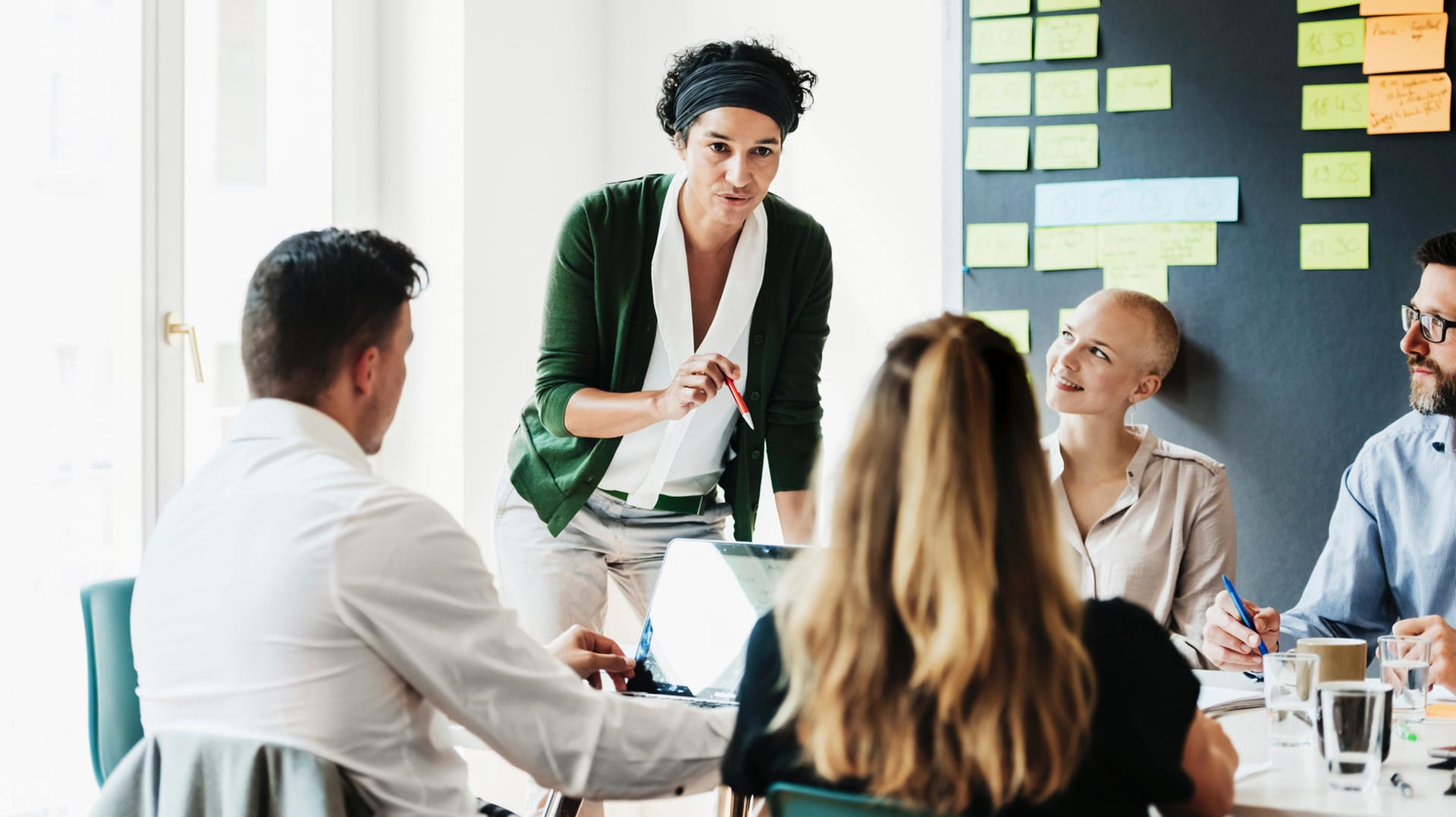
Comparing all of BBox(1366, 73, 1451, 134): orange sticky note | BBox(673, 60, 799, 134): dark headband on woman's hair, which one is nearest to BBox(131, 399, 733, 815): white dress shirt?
BBox(673, 60, 799, 134): dark headband on woman's hair

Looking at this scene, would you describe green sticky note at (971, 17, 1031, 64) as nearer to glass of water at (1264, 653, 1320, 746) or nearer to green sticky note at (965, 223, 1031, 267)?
green sticky note at (965, 223, 1031, 267)

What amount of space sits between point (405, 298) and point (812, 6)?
234cm

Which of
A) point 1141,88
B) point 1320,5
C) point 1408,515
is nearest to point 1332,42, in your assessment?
point 1320,5

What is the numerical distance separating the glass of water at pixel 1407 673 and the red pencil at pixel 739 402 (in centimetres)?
95

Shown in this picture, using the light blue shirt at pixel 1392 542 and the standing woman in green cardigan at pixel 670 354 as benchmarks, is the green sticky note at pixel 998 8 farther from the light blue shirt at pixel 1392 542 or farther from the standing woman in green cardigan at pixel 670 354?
the light blue shirt at pixel 1392 542

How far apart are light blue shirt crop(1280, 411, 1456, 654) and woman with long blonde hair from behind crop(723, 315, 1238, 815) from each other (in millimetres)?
1358

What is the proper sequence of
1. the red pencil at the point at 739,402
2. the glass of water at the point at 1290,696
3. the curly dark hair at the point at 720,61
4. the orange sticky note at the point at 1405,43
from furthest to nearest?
1. the orange sticky note at the point at 1405,43
2. the curly dark hair at the point at 720,61
3. the red pencil at the point at 739,402
4. the glass of water at the point at 1290,696

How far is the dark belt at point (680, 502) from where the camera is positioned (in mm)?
2201

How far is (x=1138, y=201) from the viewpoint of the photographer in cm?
298

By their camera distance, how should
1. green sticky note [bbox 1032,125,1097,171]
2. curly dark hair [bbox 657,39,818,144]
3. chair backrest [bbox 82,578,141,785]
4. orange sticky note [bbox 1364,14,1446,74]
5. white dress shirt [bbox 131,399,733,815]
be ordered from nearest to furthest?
white dress shirt [bbox 131,399,733,815] → chair backrest [bbox 82,578,141,785] → curly dark hair [bbox 657,39,818,144] → orange sticky note [bbox 1364,14,1446,74] → green sticky note [bbox 1032,125,1097,171]

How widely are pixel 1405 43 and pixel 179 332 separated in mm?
2602

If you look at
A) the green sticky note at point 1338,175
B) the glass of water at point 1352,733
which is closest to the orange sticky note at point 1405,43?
the green sticky note at point 1338,175

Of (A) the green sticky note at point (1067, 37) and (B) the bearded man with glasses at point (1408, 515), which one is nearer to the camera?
(B) the bearded man with glasses at point (1408, 515)

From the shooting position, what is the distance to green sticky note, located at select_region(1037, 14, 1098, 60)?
3016 millimetres
